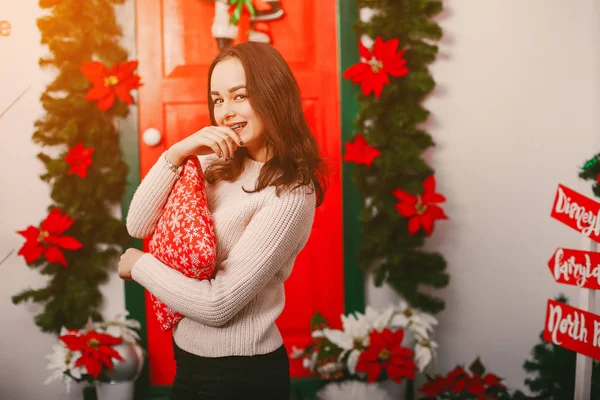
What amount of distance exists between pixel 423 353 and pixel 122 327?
119cm

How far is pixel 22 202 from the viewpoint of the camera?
2.30m

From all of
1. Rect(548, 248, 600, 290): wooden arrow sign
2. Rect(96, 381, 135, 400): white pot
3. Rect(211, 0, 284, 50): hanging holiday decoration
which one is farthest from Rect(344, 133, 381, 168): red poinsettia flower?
Rect(96, 381, 135, 400): white pot

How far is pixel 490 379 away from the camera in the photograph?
2.16m

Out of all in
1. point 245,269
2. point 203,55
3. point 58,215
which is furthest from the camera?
point 203,55

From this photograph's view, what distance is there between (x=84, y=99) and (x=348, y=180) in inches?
43.7

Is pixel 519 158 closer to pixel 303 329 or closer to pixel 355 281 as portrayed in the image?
pixel 355 281

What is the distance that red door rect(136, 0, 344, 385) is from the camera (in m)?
2.26

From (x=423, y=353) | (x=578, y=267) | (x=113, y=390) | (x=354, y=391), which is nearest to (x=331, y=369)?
(x=354, y=391)

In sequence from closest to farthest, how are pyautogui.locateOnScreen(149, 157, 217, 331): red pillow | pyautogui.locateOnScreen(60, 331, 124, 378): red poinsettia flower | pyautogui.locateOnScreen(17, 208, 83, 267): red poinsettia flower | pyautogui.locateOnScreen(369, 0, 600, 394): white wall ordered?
1. pyautogui.locateOnScreen(149, 157, 217, 331): red pillow
2. pyautogui.locateOnScreen(60, 331, 124, 378): red poinsettia flower
3. pyautogui.locateOnScreen(17, 208, 83, 267): red poinsettia flower
4. pyautogui.locateOnScreen(369, 0, 600, 394): white wall

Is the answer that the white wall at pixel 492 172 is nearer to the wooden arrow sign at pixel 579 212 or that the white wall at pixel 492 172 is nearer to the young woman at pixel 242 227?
the wooden arrow sign at pixel 579 212

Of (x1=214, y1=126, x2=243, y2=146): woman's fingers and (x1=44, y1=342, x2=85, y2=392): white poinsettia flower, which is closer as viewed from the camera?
(x1=214, y1=126, x2=243, y2=146): woman's fingers

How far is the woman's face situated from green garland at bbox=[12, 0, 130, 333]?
4.11 feet

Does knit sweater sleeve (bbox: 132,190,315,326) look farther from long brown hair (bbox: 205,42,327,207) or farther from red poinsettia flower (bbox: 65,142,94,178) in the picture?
red poinsettia flower (bbox: 65,142,94,178)

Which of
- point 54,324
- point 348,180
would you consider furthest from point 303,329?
point 54,324
